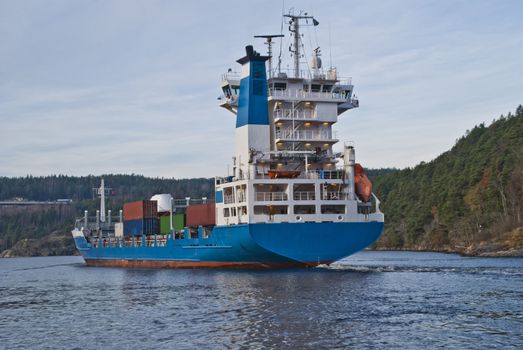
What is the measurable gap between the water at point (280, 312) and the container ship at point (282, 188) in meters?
2.64

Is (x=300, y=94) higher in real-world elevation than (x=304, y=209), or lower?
higher

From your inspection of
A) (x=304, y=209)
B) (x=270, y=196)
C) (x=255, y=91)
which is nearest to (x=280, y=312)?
(x=304, y=209)

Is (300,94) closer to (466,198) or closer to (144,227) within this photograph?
(144,227)

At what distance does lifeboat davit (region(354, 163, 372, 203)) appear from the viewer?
172 ft

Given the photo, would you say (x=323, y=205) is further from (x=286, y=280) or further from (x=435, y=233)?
(x=435, y=233)

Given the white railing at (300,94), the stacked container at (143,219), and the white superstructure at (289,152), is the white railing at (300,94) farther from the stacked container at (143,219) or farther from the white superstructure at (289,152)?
the stacked container at (143,219)

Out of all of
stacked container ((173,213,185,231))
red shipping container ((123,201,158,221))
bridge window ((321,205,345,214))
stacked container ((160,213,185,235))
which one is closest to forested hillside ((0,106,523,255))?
red shipping container ((123,201,158,221))

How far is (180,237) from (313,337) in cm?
3820

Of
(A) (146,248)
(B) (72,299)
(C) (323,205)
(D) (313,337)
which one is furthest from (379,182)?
(D) (313,337)

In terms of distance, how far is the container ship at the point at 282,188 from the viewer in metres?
49.6

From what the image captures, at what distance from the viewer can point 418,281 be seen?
143ft

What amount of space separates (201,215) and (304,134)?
11209mm

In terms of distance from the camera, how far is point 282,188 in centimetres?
5206

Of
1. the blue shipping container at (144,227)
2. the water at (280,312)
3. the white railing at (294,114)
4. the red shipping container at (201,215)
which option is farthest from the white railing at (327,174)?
the blue shipping container at (144,227)
